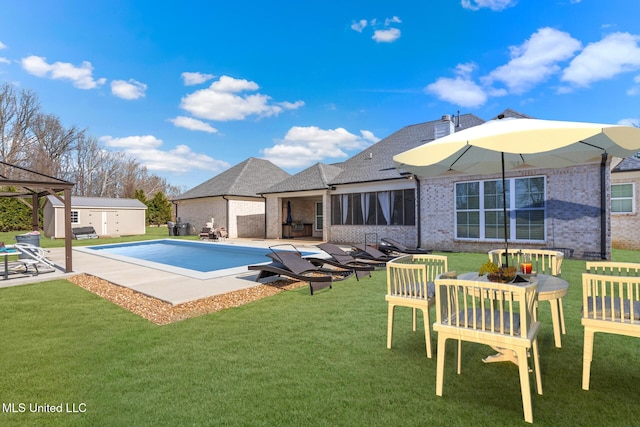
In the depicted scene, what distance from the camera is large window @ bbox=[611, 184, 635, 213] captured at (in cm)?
1353

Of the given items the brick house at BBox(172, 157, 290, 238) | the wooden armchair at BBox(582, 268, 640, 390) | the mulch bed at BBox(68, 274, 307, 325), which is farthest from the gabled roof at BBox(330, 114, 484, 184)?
the wooden armchair at BBox(582, 268, 640, 390)

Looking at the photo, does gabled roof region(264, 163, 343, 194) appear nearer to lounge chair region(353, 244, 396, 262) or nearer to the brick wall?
lounge chair region(353, 244, 396, 262)

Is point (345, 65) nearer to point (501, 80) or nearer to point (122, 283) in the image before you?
point (501, 80)

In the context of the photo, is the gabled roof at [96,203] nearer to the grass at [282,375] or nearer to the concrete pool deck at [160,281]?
the concrete pool deck at [160,281]

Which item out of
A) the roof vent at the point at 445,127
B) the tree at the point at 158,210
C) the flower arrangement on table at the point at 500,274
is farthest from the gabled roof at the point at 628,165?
the tree at the point at 158,210

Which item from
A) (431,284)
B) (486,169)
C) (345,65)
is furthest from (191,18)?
(431,284)

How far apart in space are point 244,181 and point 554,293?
23.8 metres

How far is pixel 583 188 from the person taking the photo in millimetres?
10938

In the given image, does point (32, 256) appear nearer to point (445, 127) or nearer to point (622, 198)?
point (445, 127)

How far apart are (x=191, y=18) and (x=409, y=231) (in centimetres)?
1685

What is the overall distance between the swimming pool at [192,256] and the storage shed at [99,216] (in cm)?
991

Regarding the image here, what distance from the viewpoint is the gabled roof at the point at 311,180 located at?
18828 millimetres

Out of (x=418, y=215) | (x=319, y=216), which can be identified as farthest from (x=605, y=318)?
(x=319, y=216)

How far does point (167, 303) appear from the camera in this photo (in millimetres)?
6055
